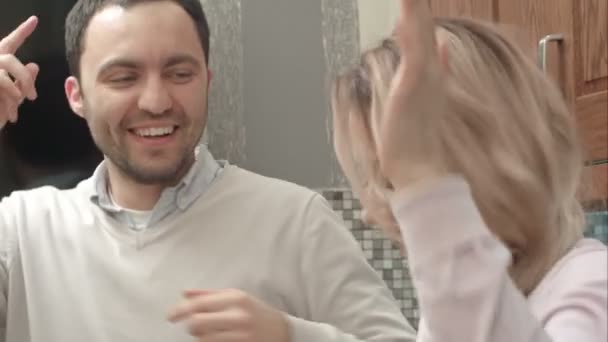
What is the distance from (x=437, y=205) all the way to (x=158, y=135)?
0.89m

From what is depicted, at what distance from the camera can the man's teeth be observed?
4.75 ft

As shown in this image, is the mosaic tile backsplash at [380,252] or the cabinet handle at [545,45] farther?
the mosaic tile backsplash at [380,252]

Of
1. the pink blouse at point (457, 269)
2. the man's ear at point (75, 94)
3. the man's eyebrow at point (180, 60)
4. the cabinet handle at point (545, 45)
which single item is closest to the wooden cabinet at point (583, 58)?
the cabinet handle at point (545, 45)

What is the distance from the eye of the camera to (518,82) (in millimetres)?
853

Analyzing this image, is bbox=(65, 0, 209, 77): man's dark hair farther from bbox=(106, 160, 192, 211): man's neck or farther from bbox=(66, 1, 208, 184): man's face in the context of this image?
bbox=(106, 160, 192, 211): man's neck

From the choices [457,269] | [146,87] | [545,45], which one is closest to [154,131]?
[146,87]

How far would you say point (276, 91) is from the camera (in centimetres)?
210

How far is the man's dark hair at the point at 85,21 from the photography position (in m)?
1.51

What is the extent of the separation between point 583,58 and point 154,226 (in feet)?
2.59

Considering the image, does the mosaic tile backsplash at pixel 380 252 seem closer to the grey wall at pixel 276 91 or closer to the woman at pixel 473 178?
the grey wall at pixel 276 91

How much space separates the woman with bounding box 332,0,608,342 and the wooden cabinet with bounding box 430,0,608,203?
1.43ft

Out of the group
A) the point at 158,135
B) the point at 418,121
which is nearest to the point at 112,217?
the point at 158,135

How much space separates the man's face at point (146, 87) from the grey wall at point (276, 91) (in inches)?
23.5

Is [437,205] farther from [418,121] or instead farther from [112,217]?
[112,217]
